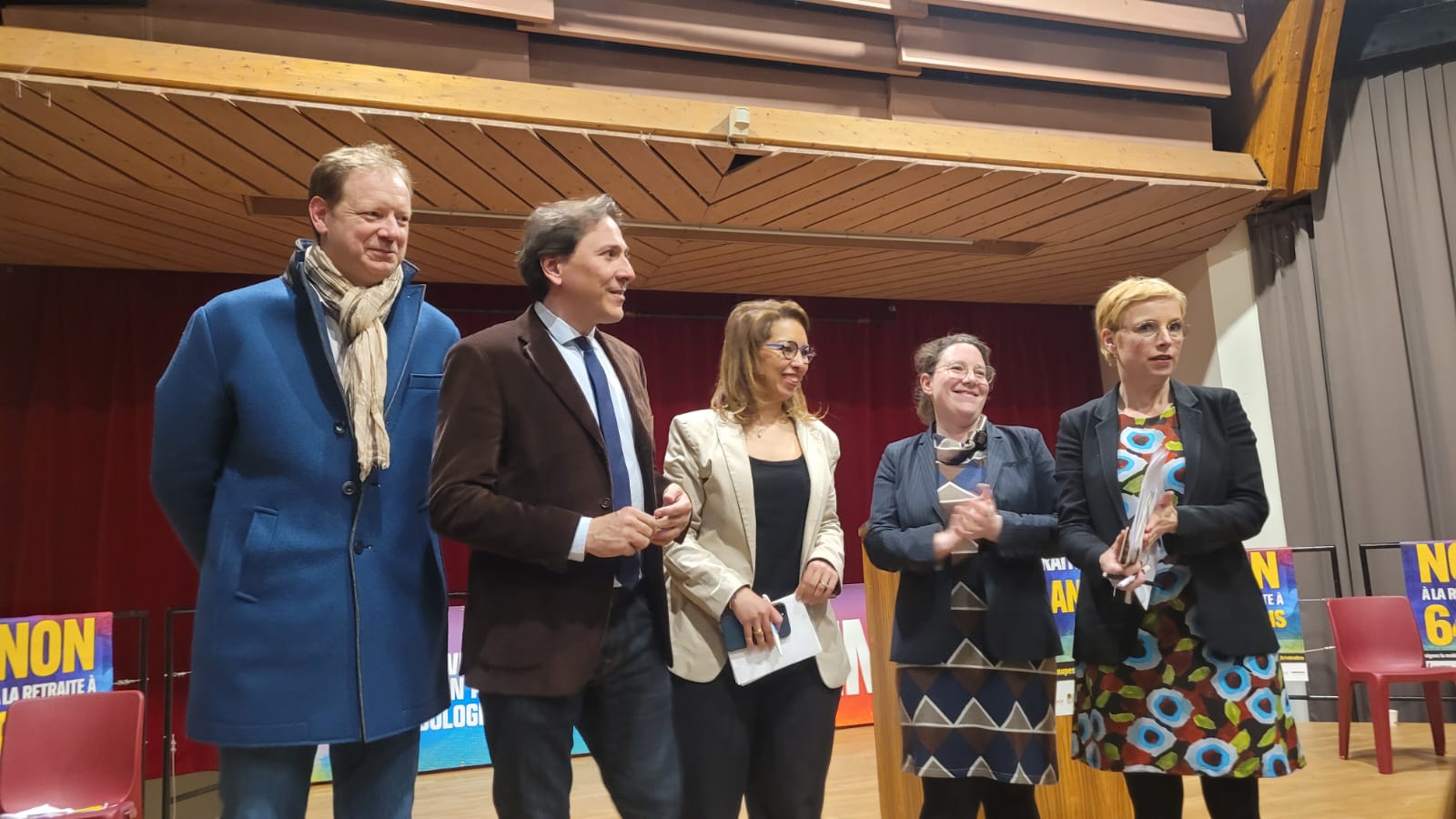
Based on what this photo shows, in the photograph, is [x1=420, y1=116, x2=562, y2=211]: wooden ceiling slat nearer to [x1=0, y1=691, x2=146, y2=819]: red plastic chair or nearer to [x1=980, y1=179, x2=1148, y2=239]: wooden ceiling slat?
[x1=0, y1=691, x2=146, y2=819]: red plastic chair

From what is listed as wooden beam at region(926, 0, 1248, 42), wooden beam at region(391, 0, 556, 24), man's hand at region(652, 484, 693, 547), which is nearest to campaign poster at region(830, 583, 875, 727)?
wooden beam at region(926, 0, 1248, 42)

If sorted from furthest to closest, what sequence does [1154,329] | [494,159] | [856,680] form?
[856,680] → [494,159] → [1154,329]

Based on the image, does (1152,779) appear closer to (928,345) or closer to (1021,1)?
(928,345)

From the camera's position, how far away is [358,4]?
14.0 ft

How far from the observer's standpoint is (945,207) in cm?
538

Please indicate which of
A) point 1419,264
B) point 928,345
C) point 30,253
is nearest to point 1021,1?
point 1419,264

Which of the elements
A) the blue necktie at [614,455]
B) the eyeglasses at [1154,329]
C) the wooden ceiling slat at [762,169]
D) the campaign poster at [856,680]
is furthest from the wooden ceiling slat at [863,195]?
the blue necktie at [614,455]

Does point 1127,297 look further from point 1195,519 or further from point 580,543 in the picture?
point 580,543

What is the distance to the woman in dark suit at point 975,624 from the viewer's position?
2279 millimetres

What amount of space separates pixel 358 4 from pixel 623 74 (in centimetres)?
120

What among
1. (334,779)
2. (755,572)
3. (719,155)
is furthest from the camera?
(719,155)

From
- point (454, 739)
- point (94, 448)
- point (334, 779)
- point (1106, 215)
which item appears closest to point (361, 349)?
point (334, 779)

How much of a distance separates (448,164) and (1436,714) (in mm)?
5206

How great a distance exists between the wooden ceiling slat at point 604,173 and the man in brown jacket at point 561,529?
2534mm
